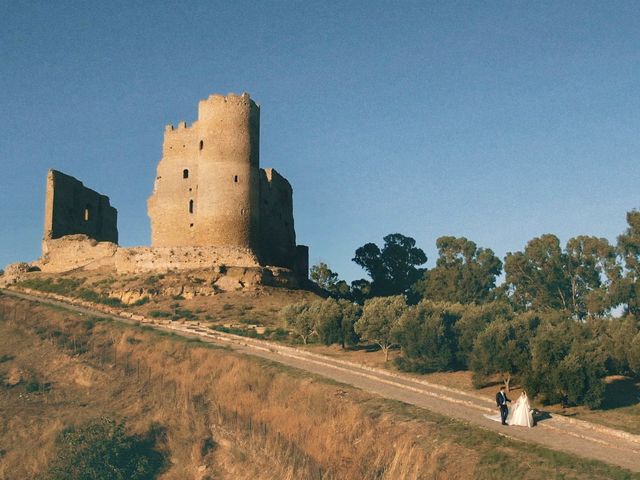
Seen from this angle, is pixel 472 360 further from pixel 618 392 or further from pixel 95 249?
pixel 95 249

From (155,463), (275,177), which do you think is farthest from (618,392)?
(275,177)

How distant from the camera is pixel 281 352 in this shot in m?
30.0

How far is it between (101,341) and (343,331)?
35.0 ft

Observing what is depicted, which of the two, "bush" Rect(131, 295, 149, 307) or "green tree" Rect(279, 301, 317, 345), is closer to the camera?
"green tree" Rect(279, 301, 317, 345)

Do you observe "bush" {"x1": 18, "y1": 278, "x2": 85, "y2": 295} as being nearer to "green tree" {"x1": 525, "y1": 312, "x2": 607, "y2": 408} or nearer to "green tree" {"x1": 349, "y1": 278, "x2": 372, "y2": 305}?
"green tree" {"x1": 349, "y1": 278, "x2": 372, "y2": 305}

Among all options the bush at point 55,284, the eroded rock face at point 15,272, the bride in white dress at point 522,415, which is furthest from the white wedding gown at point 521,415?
the eroded rock face at point 15,272

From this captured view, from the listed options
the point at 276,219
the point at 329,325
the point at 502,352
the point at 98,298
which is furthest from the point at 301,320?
the point at 276,219

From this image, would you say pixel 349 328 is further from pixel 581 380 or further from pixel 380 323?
pixel 581 380

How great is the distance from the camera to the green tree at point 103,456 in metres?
21.7

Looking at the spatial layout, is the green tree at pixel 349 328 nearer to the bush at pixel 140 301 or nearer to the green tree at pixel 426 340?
the green tree at pixel 426 340

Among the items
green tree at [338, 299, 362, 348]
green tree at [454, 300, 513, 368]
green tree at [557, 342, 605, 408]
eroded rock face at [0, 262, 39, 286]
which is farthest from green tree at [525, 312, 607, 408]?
eroded rock face at [0, 262, 39, 286]

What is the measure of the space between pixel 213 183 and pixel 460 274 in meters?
17.7

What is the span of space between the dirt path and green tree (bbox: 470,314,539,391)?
1.77 metres

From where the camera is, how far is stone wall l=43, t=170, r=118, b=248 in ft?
169
